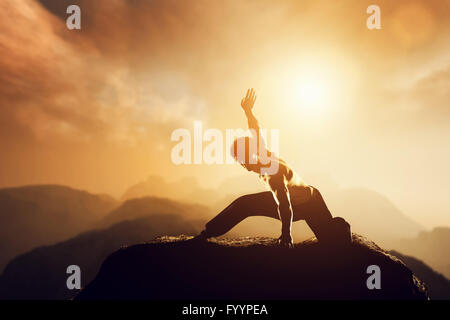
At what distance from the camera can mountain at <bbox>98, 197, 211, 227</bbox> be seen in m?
126

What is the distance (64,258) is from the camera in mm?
85375

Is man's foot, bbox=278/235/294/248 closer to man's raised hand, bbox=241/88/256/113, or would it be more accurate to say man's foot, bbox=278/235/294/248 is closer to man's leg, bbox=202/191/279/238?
man's leg, bbox=202/191/279/238

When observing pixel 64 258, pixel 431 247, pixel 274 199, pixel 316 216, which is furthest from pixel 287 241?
pixel 431 247

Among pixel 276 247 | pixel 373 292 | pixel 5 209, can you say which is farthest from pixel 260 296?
pixel 5 209

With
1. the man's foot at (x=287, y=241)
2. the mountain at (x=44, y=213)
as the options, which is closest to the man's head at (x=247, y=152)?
the man's foot at (x=287, y=241)

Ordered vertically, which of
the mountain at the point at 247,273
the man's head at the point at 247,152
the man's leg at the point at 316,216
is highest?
the man's head at the point at 247,152

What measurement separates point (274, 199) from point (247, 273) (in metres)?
1.99

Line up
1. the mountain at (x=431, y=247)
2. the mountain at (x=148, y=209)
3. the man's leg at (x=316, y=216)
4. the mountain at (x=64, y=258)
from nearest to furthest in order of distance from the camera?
1. the man's leg at (x=316, y=216)
2. the mountain at (x=64, y=258)
3. the mountain at (x=148, y=209)
4. the mountain at (x=431, y=247)

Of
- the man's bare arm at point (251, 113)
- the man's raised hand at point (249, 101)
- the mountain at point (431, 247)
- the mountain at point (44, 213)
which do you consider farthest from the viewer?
the mountain at point (431, 247)

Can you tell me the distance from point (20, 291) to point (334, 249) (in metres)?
94.7

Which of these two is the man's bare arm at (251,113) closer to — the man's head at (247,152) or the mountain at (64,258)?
the man's head at (247,152)

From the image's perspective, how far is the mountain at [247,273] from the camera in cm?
587

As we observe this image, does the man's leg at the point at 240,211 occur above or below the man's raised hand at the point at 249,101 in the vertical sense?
below
